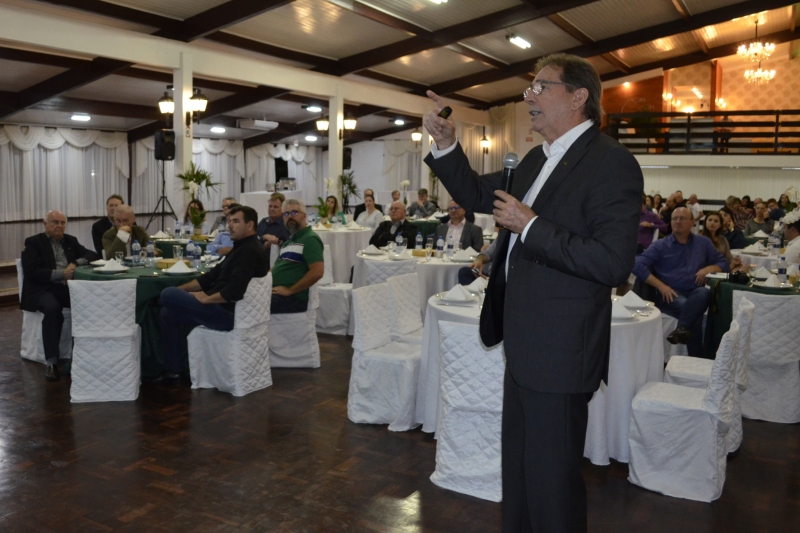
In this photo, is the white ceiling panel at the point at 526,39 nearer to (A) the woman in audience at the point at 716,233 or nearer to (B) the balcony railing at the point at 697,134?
(B) the balcony railing at the point at 697,134

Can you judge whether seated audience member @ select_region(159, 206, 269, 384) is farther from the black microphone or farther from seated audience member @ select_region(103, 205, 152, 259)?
the black microphone

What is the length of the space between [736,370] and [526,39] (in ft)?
38.2

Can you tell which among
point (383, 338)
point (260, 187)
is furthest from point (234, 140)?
point (383, 338)

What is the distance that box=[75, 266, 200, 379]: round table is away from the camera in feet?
16.8

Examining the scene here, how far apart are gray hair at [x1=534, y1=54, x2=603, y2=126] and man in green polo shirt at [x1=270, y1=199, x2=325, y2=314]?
3742mm

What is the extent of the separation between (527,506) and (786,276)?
3.61 meters

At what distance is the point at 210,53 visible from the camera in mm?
10648

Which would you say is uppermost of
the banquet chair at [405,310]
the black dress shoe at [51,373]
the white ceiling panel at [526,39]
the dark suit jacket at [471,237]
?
the white ceiling panel at [526,39]

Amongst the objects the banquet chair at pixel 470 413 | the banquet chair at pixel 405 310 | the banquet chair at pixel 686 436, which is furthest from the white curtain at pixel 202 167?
the banquet chair at pixel 686 436

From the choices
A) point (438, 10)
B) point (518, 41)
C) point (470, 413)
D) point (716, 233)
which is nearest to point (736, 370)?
point (470, 413)

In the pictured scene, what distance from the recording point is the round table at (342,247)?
9156mm

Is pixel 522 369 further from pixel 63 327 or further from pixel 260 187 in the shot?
pixel 260 187

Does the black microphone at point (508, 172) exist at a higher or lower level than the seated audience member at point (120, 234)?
higher

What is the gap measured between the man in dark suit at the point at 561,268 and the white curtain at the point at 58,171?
1845 centimetres
